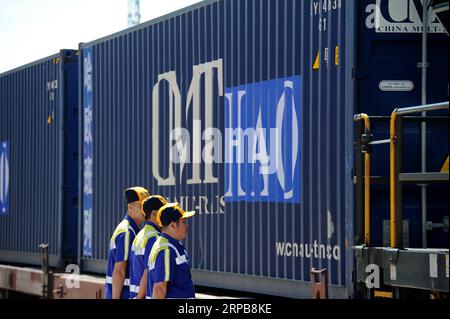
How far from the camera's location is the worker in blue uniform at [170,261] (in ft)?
23.0

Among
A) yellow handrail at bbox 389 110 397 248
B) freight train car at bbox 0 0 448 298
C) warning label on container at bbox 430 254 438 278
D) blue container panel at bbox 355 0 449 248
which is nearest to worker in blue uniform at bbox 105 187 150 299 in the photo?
freight train car at bbox 0 0 448 298

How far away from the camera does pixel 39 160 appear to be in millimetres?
15625

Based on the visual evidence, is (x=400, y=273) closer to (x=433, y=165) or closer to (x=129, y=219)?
(x=433, y=165)

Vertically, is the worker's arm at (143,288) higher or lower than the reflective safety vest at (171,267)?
lower

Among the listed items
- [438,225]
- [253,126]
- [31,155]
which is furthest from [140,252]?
[31,155]

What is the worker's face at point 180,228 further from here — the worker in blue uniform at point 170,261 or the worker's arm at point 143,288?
the worker's arm at point 143,288

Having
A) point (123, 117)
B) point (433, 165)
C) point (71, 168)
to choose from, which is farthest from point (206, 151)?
point (71, 168)

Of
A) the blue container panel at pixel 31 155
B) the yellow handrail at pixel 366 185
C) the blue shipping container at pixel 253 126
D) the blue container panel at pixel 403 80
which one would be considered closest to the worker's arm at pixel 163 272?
the yellow handrail at pixel 366 185

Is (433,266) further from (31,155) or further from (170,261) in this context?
(31,155)

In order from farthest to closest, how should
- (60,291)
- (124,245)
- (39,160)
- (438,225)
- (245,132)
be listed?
(39,160) → (60,291) → (245,132) → (438,225) → (124,245)

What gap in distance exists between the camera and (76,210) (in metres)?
14.8

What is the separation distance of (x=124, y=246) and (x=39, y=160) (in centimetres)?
777

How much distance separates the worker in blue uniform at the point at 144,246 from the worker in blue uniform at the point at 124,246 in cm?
25

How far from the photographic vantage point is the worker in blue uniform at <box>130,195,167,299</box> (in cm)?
756
